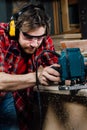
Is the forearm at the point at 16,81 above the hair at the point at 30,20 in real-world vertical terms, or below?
below

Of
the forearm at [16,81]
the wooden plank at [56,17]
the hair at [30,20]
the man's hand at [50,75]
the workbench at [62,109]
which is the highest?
the hair at [30,20]

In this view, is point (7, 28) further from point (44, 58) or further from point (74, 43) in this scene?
point (74, 43)

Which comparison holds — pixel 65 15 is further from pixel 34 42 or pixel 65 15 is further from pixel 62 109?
pixel 34 42

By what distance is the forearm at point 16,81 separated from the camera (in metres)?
2.16

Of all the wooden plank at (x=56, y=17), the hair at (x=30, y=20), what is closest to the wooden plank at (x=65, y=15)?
the wooden plank at (x=56, y=17)

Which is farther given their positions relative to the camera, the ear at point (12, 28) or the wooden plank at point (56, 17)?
the wooden plank at point (56, 17)

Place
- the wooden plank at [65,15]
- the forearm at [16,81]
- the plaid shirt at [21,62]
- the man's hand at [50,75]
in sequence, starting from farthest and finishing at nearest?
the wooden plank at [65,15] < the plaid shirt at [21,62] < the forearm at [16,81] < the man's hand at [50,75]

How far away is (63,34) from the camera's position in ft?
14.5

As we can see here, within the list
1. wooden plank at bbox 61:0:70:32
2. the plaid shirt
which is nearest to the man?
the plaid shirt

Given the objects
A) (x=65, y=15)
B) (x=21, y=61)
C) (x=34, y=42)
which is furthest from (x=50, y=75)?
(x=65, y=15)

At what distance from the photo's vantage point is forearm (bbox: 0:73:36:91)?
7.07ft

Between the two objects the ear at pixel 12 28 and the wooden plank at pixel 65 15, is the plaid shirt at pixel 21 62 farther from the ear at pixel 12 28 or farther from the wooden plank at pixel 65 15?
the wooden plank at pixel 65 15

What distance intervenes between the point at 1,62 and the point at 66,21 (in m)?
2.35

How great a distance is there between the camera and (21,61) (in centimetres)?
255
